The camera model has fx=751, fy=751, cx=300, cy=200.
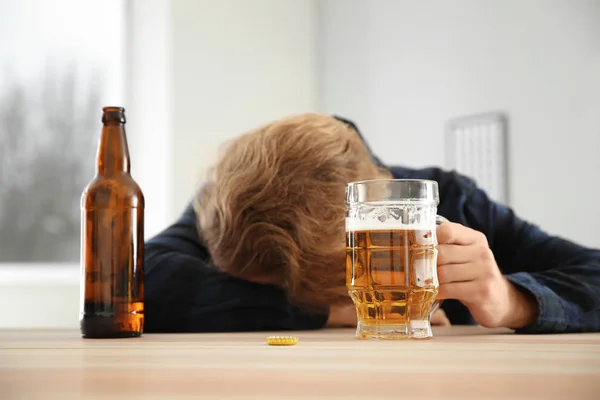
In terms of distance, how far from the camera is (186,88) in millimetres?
3211

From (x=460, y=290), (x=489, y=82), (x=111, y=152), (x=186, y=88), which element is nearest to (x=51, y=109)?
(x=186, y=88)

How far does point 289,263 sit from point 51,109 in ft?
8.11

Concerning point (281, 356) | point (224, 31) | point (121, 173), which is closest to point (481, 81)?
point (224, 31)

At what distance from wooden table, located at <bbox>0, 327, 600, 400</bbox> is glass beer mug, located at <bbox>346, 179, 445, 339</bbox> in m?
0.12

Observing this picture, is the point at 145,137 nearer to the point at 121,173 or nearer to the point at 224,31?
the point at 224,31

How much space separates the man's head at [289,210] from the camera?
109 cm

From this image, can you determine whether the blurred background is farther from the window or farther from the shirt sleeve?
the shirt sleeve

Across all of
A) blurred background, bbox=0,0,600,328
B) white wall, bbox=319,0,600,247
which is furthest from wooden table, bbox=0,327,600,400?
blurred background, bbox=0,0,600,328

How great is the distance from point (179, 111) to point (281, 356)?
8.89 feet

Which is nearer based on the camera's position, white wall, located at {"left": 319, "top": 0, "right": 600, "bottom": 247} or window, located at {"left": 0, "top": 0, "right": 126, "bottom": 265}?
white wall, located at {"left": 319, "top": 0, "right": 600, "bottom": 247}

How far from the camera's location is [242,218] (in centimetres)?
114

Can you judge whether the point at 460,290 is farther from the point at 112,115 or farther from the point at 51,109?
the point at 51,109

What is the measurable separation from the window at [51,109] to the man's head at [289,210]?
88.3 inches

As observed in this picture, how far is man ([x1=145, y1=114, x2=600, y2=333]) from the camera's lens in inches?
41.1
